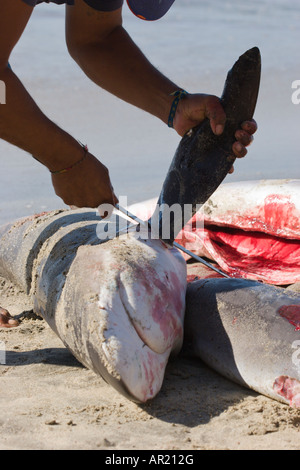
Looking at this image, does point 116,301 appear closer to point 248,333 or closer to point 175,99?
point 248,333

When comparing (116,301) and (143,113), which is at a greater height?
(143,113)

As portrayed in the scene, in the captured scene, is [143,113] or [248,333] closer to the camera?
[248,333]

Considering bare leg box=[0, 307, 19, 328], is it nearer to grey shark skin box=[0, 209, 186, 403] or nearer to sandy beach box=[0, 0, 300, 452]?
sandy beach box=[0, 0, 300, 452]

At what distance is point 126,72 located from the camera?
3.55 m

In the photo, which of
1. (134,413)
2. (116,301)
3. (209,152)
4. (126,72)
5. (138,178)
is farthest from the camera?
(138,178)

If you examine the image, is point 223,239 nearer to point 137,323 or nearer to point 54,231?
point 54,231

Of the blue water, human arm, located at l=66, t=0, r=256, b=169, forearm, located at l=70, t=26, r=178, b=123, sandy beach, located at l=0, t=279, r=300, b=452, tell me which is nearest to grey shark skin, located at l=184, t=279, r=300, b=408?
sandy beach, located at l=0, t=279, r=300, b=452

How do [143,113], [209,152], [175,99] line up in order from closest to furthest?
1. [209,152]
2. [175,99]
3. [143,113]

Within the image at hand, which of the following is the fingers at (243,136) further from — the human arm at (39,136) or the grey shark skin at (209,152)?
the human arm at (39,136)

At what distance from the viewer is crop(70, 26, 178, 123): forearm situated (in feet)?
11.3

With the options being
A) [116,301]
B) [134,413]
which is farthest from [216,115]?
[134,413]

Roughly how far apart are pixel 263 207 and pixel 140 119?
407 centimetres

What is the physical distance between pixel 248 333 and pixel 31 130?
1285mm

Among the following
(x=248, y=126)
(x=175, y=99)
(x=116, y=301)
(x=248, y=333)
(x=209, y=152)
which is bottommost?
(x=248, y=333)
